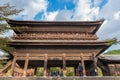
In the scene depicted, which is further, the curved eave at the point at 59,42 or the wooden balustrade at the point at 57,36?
the wooden balustrade at the point at 57,36

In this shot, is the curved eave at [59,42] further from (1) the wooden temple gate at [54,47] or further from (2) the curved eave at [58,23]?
(2) the curved eave at [58,23]

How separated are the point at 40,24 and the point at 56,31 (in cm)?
208

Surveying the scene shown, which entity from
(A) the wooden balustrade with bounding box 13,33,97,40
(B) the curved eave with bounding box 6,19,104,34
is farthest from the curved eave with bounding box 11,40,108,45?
(B) the curved eave with bounding box 6,19,104,34

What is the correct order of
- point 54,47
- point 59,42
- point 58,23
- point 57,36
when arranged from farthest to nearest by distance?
point 58,23, point 57,36, point 54,47, point 59,42

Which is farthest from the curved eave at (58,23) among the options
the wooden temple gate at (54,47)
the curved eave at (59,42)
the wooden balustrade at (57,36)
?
the curved eave at (59,42)

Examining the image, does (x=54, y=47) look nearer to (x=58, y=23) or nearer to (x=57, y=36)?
(x=57, y=36)

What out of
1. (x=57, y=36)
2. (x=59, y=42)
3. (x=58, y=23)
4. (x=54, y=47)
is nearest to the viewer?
(x=59, y=42)

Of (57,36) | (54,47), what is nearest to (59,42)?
(54,47)

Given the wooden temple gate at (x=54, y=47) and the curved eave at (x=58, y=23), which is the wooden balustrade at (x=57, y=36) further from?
the curved eave at (x=58, y=23)

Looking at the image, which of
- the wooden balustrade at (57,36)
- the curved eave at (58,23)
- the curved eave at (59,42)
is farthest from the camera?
the curved eave at (58,23)

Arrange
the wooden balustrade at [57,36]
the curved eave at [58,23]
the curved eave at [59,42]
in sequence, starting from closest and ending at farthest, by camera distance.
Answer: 1. the curved eave at [59,42]
2. the wooden balustrade at [57,36]
3. the curved eave at [58,23]

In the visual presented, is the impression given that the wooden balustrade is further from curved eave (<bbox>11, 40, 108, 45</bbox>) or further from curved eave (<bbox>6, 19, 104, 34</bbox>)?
curved eave (<bbox>11, 40, 108, 45</bbox>)

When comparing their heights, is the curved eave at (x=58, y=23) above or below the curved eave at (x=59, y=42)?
above

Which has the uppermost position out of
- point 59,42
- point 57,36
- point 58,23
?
point 58,23
